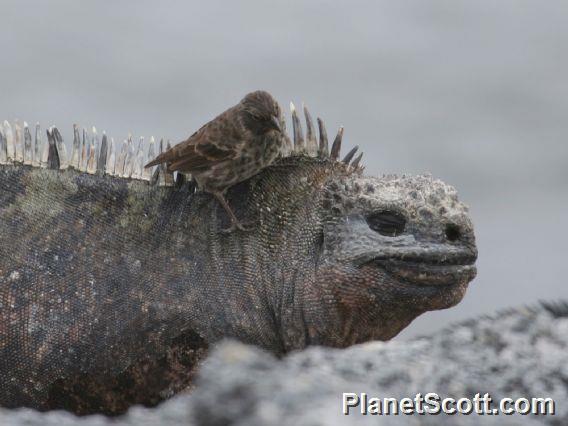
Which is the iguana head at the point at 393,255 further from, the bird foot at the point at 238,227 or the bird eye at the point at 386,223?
the bird foot at the point at 238,227

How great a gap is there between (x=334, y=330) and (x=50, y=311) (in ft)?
5.82

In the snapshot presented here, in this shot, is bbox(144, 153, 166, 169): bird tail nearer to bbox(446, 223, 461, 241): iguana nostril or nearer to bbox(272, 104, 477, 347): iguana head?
bbox(272, 104, 477, 347): iguana head

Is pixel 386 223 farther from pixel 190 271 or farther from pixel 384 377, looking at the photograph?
pixel 384 377

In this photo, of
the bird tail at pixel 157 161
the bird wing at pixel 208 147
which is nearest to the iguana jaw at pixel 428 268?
the bird wing at pixel 208 147

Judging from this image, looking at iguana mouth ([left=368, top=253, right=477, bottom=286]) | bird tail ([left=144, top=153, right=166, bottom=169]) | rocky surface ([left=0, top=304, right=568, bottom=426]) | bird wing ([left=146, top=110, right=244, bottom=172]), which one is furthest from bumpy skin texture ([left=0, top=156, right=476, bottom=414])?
rocky surface ([left=0, top=304, right=568, bottom=426])

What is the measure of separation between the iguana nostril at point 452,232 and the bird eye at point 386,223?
10.8 inches

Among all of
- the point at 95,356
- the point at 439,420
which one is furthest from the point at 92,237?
the point at 439,420

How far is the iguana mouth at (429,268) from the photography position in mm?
5574

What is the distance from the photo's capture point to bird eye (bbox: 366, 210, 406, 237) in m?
5.74

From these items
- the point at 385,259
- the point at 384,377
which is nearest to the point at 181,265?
the point at 385,259

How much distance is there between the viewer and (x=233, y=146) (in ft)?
19.1

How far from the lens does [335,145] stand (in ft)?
21.0

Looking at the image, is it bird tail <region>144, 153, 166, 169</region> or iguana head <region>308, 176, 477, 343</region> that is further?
bird tail <region>144, 153, 166, 169</region>

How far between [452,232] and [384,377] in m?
3.03
